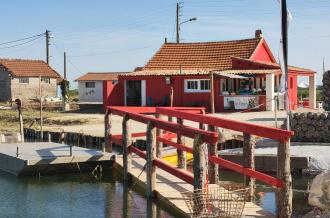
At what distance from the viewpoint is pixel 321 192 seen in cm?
972

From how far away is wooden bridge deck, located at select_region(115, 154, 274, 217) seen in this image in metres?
10.3

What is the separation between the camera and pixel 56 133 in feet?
96.6

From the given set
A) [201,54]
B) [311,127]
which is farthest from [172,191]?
[201,54]

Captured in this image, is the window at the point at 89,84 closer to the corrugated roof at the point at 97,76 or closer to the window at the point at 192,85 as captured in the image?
the corrugated roof at the point at 97,76

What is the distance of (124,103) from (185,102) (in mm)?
5392

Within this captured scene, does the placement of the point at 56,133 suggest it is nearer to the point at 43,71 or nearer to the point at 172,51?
the point at 172,51

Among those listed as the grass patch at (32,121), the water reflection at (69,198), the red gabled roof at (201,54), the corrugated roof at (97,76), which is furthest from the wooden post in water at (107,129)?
the corrugated roof at (97,76)

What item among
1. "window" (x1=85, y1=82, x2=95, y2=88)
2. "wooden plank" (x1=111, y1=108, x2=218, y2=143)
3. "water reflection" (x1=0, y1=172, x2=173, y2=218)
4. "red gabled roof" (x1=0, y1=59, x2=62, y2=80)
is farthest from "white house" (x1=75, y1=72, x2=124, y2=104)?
"wooden plank" (x1=111, y1=108, x2=218, y2=143)

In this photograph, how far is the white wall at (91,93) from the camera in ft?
183

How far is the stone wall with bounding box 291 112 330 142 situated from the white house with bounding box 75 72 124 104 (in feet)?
121

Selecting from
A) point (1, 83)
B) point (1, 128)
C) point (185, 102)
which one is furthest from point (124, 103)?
point (1, 83)

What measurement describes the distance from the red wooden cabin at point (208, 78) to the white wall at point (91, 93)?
485 inches

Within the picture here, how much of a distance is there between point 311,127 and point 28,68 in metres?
43.1

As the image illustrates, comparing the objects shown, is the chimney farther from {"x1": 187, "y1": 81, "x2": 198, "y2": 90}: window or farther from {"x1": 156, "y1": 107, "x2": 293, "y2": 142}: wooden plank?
{"x1": 156, "y1": 107, "x2": 293, "y2": 142}: wooden plank
